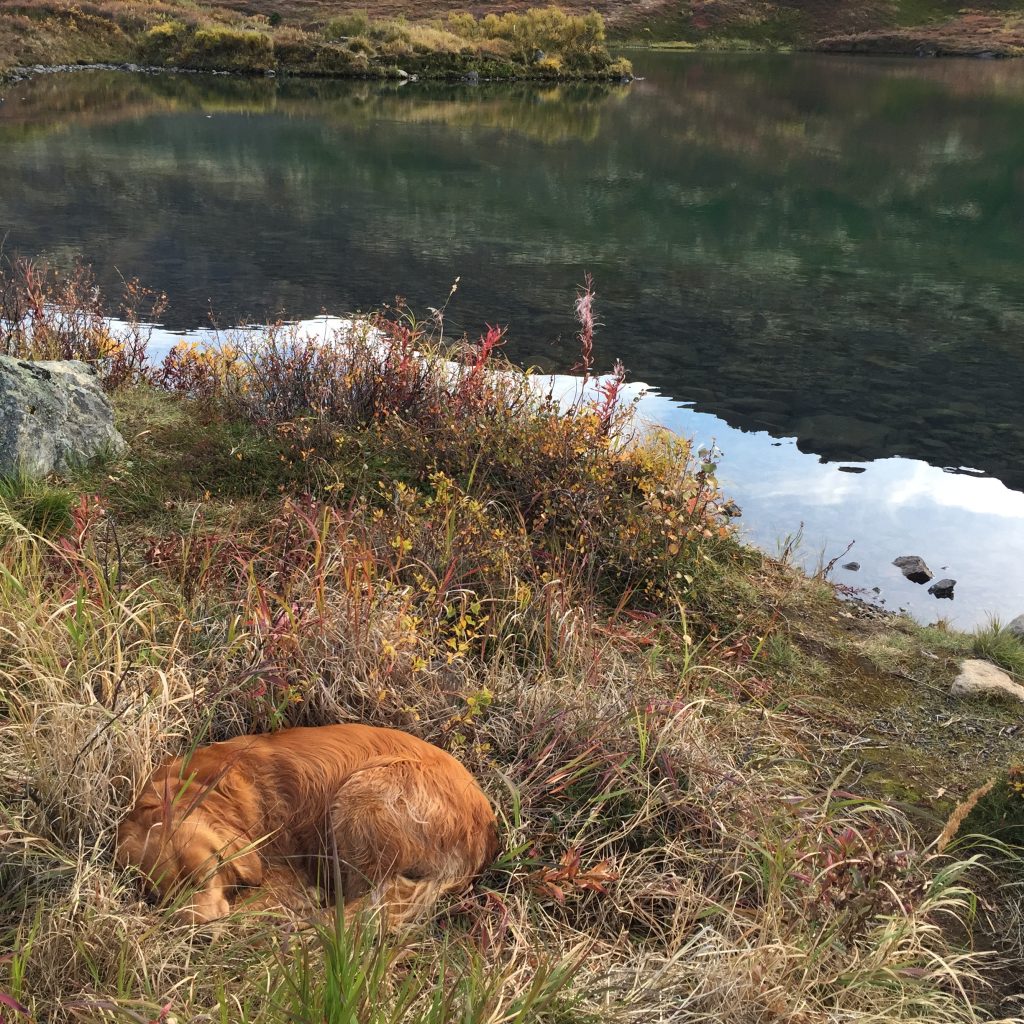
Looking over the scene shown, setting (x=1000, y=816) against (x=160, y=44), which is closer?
(x=1000, y=816)

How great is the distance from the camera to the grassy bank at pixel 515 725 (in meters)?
2.40

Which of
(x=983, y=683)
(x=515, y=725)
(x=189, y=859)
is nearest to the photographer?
(x=189, y=859)

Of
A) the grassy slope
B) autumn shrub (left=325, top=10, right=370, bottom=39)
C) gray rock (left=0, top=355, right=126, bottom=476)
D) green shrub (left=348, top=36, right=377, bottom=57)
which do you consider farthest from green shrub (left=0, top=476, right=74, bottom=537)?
autumn shrub (left=325, top=10, right=370, bottom=39)

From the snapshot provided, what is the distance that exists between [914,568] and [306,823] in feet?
21.6

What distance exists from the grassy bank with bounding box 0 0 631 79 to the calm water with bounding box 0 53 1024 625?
1212cm

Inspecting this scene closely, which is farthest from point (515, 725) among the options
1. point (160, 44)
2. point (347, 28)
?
point (347, 28)

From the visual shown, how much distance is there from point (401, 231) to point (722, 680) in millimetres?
15877

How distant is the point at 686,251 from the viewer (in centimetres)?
1878

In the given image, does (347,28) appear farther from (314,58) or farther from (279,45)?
(279,45)

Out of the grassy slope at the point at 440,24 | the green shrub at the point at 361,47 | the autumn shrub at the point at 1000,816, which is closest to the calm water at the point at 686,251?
the autumn shrub at the point at 1000,816

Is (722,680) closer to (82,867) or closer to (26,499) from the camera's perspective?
(82,867)

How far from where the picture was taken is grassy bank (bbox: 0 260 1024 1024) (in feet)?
7.88

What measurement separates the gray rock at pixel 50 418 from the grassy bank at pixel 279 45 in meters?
45.9

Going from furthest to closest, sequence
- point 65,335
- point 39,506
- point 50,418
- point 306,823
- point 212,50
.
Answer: point 212,50
point 65,335
point 50,418
point 39,506
point 306,823
